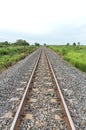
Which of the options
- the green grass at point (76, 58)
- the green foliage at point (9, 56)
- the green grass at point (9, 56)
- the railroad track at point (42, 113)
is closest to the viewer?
the railroad track at point (42, 113)

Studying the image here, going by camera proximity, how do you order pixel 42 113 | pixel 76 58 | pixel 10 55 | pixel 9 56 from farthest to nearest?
pixel 10 55 < pixel 9 56 < pixel 76 58 < pixel 42 113

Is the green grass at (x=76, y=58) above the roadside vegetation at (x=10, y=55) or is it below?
above

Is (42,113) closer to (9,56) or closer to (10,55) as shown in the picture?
(9,56)

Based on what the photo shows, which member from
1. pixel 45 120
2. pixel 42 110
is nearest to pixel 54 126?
pixel 45 120

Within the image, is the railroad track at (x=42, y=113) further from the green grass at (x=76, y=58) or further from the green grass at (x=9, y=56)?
the green grass at (x=9, y=56)

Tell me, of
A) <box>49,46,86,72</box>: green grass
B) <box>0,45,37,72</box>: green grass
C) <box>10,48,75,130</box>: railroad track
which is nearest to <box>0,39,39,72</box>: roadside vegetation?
<box>0,45,37,72</box>: green grass

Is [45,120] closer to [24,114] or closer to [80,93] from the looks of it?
[24,114]

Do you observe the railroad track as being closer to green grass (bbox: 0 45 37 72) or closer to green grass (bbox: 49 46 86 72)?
green grass (bbox: 49 46 86 72)

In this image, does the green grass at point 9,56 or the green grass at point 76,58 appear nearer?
the green grass at point 76,58

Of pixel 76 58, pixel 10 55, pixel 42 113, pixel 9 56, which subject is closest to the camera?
pixel 42 113

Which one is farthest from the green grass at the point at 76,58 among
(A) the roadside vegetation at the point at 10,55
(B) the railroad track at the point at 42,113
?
(B) the railroad track at the point at 42,113

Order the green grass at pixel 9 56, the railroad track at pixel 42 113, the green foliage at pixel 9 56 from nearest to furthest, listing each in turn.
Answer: the railroad track at pixel 42 113 < the green grass at pixel 9 56 < the green foliage at pixel 9 56

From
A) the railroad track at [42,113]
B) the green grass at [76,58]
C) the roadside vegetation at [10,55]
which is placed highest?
the railroad track at [42,113]

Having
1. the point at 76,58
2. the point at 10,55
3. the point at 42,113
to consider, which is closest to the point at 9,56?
the point at 10,55
